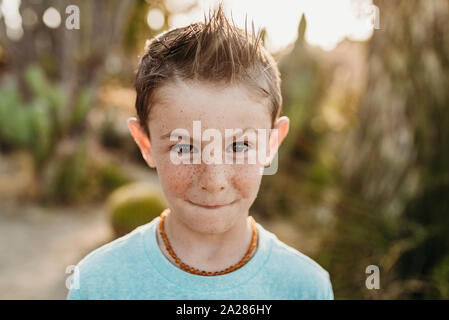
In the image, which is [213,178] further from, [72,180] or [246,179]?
[72,180]

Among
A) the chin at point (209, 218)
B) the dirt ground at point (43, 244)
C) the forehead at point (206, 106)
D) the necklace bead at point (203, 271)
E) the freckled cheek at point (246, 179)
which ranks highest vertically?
the forehead at point (206, 106)

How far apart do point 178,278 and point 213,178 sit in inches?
11.2

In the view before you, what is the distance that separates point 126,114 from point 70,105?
11.1 feet

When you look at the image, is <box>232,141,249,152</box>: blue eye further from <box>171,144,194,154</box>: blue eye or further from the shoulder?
the shoulder

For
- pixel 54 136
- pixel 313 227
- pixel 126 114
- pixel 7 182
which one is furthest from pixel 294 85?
pixel 126 114

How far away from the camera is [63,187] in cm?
582

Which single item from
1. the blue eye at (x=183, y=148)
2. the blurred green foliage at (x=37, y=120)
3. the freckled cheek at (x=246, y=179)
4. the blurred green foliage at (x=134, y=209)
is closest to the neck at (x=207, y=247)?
the freckled cheek at (x=246, y=179)

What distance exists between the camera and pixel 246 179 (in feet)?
3.35

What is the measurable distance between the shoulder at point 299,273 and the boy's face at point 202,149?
17cm

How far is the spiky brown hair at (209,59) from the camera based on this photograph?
97 cm

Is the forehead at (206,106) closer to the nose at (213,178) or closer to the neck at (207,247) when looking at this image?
the nose at (213,178)

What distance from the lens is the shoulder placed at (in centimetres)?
110

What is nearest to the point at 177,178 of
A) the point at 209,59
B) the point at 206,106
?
the point at 206,106
